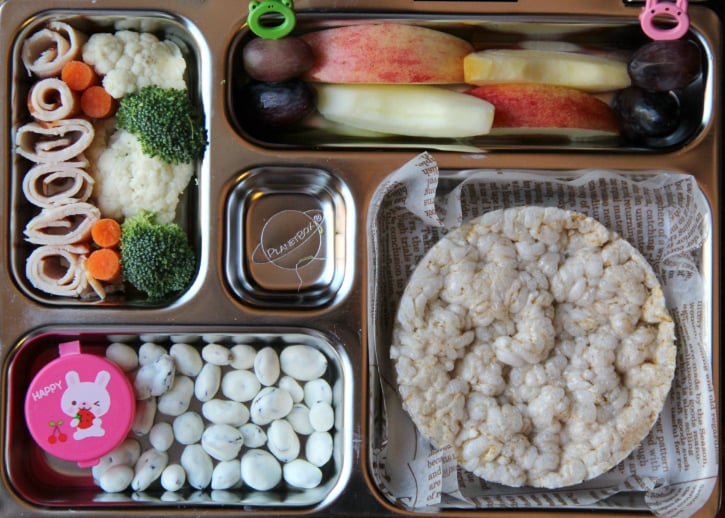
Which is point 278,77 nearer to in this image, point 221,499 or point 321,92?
point 321,92

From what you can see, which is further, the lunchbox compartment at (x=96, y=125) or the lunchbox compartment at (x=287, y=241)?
the lunchbox compartment at (x=287, y=241)

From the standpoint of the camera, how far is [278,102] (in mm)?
1913

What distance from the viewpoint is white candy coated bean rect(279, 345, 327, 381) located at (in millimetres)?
1958

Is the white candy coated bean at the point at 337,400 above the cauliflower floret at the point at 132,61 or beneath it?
beneath

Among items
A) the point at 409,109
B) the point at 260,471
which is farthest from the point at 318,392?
the point at 409,109

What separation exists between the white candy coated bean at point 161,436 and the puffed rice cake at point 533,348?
676 millimetres

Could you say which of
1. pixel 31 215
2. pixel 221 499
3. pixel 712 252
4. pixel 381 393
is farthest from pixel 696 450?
pixel 31 215

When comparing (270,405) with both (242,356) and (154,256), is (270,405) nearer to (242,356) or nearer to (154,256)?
(242,356)

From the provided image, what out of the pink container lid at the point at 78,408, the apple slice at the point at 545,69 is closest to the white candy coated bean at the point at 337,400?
the pink container lid at the point at 78,408

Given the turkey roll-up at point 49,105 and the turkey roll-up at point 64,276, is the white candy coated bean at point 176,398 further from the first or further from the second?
the turkey roll-up at point 49,105

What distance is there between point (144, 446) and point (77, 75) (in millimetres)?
1059

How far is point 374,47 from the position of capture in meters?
1.90

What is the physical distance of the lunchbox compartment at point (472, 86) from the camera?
195 cm

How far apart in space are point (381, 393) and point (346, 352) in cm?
15
